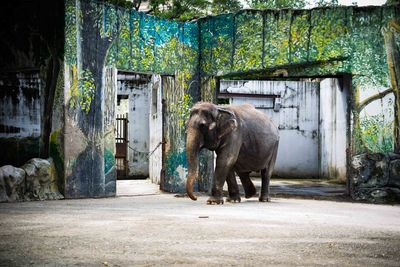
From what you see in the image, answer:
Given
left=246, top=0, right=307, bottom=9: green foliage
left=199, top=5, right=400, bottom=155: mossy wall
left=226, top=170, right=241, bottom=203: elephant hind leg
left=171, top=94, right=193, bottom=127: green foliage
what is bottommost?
left=226, top=170, right=241, bottom=203: elephant hind leg

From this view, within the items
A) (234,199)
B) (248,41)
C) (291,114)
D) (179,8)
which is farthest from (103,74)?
(291,114)

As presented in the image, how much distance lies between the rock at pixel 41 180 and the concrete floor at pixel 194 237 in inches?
64.2

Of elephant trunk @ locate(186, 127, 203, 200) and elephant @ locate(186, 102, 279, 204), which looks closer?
elephant trunk @ locate(186, 127, 203, 200)

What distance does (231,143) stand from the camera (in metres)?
10.0

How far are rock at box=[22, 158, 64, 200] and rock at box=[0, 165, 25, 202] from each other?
0.45 ft

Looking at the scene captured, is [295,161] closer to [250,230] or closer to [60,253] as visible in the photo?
[250,230]

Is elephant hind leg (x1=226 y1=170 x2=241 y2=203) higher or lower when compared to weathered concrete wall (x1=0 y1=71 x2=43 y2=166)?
lower

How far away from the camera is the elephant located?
9.65 m

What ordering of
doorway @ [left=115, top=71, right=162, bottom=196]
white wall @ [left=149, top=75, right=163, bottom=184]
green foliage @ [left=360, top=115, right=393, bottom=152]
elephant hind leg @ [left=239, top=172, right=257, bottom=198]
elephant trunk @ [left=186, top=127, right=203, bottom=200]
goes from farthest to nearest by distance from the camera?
1. doorway @ [left=115, top=71, right=162, bottom=196]
2. white wall @ [left=149, top=75, right=163, bottom=184]
3. green foliage @ [left=360, top=115, right=393, bottom=152]
4. elephant hind leg @ [left=239, top=172, right=257, bottom=198]
5. elephant trunk @ [left=186, top=127, right=203, bottom=200]

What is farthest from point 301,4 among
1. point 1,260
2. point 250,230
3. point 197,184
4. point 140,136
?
point 1,260

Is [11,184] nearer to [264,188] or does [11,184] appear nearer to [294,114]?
[264,188]

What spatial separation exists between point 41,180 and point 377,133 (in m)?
6.48

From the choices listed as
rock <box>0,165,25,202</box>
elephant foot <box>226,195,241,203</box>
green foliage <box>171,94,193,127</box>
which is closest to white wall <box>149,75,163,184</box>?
green foliage <box>171,94,193,127</box>

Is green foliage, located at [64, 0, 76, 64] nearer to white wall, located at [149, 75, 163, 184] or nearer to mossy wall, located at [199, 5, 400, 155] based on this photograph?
white wall, located at [149, 75, 163, 184]
